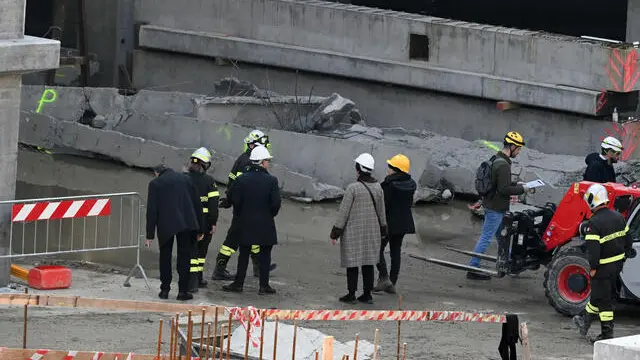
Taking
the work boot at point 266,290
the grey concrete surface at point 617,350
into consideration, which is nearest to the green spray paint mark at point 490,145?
the work boot at point 266,290

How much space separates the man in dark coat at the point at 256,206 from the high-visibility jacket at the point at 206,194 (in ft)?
0.70

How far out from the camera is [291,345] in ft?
35.6

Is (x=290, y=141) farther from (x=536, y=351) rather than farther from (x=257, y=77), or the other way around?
(x=536, y=351)

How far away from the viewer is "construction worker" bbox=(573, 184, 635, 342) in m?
13.2

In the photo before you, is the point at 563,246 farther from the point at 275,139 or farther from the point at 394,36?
the point at 394,36

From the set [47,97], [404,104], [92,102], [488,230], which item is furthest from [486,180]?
[47,97]

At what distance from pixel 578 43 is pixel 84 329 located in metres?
11.4

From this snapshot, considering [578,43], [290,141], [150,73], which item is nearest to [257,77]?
[150,73]

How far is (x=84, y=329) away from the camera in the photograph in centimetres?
1308

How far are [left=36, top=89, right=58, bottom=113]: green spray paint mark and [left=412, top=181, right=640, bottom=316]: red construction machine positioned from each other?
10.7 meters

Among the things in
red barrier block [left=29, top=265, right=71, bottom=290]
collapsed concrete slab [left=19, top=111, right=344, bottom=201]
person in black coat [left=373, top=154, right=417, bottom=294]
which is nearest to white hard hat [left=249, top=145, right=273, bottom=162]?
person in black coat [left=373, top=154, right=417, bottom=294]

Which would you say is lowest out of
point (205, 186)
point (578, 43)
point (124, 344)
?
point (124, 344)

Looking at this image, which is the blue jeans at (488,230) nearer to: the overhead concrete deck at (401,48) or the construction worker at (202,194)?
the construction worker at (202,194)

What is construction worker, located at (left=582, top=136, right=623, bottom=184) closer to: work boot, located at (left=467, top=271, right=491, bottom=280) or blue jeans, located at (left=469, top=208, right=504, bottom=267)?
blue jeans, located at (left=469, top=208, right=504, bottom=267)
